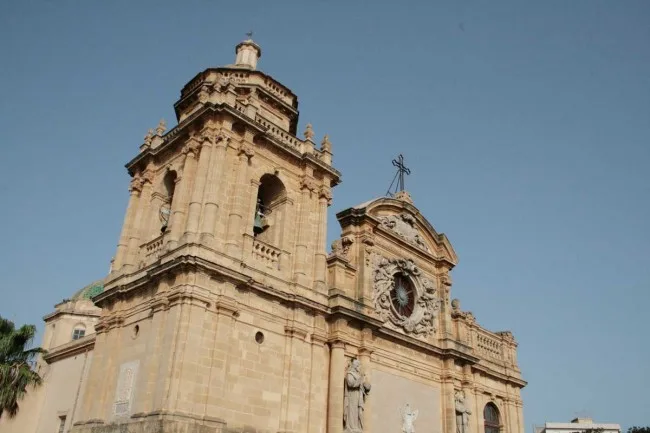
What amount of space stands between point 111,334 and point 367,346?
805 centimetres

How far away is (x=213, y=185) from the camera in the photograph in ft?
55.2

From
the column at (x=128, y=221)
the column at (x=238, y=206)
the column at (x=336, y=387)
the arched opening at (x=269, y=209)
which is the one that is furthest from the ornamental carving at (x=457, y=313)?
the column at (x=128, y=221)

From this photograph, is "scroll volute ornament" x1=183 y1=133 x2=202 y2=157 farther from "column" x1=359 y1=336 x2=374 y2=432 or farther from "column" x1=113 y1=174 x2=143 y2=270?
"column" x1=359 y1=336 x2=374 y2=432

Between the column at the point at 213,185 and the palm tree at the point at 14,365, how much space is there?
479 inches

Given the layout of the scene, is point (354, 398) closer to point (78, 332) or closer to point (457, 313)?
point (457, 313)

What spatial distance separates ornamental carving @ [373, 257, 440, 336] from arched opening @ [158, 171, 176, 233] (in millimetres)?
7656

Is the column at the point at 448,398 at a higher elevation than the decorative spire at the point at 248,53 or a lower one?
lower

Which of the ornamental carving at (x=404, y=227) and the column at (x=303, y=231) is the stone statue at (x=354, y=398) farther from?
the ornamental carving at (x=404, y=227)

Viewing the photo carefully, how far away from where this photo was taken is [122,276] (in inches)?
706

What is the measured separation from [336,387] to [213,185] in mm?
7174

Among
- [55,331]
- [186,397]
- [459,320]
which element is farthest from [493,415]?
[55,331]

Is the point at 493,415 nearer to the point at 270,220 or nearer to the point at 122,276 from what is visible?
the point at 270,220

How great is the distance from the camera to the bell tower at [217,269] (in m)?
14.8

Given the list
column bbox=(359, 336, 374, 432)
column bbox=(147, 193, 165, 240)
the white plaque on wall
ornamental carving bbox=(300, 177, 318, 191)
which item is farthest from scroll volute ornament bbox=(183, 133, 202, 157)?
column bbox=(359, 336, 374, 432)
